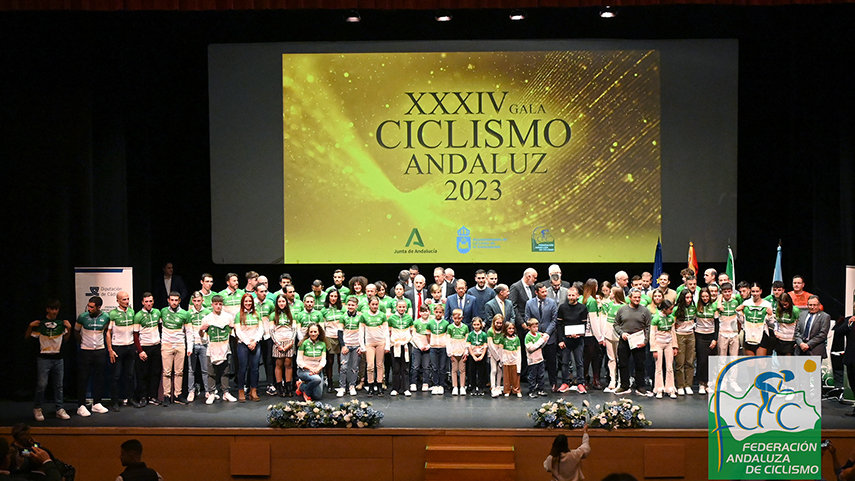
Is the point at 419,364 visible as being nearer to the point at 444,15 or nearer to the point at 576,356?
the point at 576,356

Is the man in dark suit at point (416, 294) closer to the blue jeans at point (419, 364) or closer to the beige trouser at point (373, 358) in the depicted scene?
the blue jeans at point (419, 364)

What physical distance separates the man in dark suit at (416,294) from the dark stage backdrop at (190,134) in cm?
142

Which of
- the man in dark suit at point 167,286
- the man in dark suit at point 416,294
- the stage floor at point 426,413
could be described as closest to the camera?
the stage floor at point 426,413

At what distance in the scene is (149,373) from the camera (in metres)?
9.65

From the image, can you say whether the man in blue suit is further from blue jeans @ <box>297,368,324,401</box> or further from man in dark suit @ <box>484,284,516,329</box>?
blue jeans @ <box>297,368,324,401</box>

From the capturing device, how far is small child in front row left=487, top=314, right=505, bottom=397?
968 centimetres

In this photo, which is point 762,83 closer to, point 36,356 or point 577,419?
point 577,419

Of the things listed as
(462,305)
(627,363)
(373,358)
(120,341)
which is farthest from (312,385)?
(627,363)

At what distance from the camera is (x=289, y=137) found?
38.2 feet

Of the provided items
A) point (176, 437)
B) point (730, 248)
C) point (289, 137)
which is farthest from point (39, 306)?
point (730, 248)

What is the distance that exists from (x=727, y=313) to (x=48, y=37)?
8558 mm

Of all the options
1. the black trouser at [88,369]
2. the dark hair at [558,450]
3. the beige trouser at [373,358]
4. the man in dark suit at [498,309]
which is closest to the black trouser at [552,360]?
the man in dark suit at [498,309]

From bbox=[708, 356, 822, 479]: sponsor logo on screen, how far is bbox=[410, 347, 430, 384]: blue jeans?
317 cm

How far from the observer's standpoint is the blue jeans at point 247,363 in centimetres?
973
